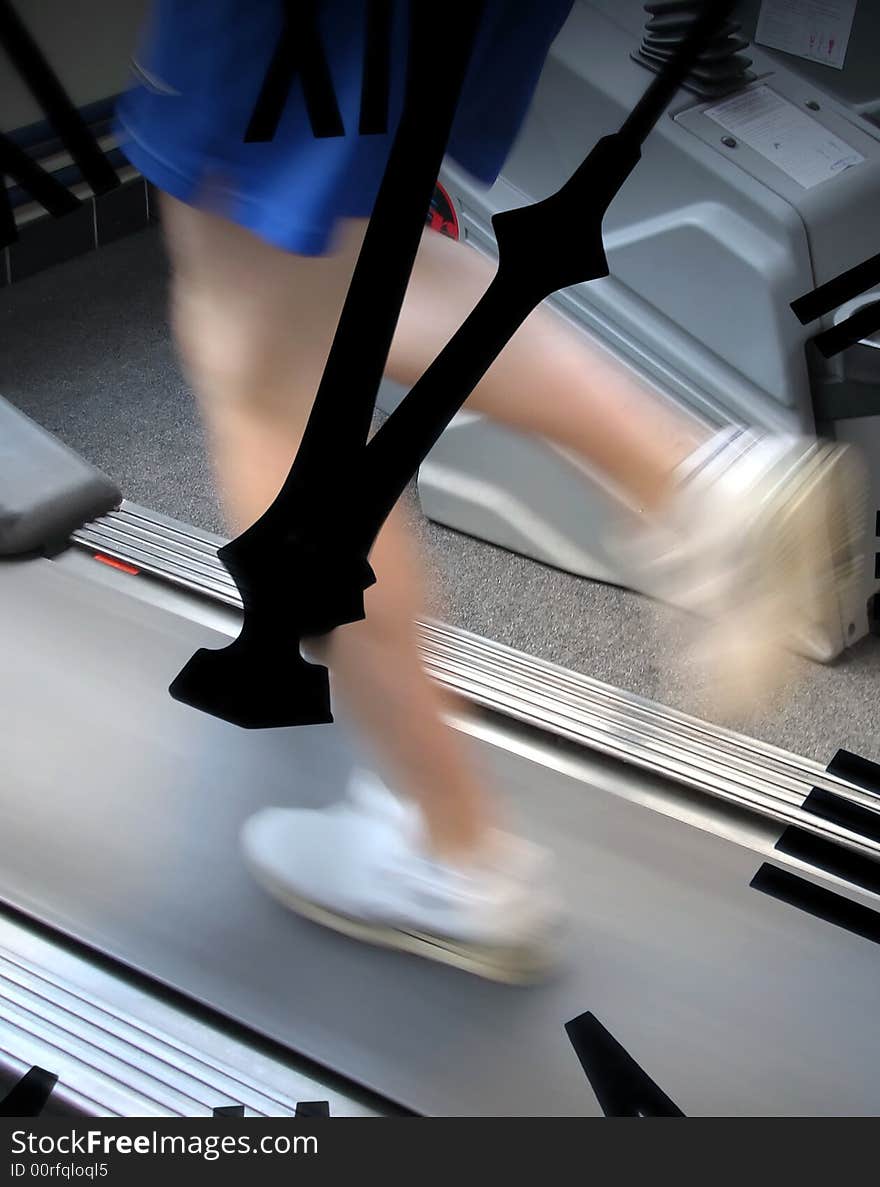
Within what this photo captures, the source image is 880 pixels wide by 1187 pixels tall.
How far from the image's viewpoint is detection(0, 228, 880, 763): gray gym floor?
65.3 inches

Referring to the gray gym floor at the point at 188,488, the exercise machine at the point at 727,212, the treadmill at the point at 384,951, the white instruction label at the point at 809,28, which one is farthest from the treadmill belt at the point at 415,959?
the white instruction label at the point at 809,28

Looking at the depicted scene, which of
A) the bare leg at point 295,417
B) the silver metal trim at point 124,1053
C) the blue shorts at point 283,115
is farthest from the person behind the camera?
the silver metal trim at point 124,1053

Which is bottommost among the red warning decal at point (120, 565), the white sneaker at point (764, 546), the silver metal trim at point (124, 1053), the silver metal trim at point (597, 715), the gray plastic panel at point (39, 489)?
the silver metal trim at point (124, 1053)

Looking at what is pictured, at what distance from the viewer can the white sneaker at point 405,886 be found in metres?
1.10

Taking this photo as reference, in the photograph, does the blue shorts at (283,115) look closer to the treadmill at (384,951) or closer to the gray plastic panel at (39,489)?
the treadmill at (384,951)

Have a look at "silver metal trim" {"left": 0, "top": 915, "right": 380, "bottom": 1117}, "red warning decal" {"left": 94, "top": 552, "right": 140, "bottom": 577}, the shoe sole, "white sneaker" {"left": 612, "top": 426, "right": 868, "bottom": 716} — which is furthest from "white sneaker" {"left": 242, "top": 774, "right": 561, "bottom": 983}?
"red warning decal" {"left": 94, "top": 552, "right": 140, "bottom": 577}

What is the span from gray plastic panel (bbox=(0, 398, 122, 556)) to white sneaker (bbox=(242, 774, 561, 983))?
0.56 m

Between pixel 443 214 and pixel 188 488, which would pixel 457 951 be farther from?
pixel 188 488

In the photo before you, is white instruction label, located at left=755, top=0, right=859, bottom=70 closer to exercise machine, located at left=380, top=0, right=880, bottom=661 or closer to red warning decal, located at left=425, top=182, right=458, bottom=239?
exercise machine, located at left=380, top=0, right=880, bottom=661

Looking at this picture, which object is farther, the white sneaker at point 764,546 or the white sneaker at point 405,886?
the white sneaker at point 405,886

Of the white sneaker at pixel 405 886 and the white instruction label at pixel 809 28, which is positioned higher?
the white instruction label at pixel 809 28

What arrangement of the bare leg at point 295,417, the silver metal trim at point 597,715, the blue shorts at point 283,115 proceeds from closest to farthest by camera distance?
the blue shorts at point 283,115, the bare leg at point 295,417, the silver metal trim at point 597,715

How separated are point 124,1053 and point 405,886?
0.26 metres

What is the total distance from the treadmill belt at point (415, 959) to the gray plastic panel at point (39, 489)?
19 centimetres
